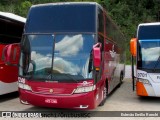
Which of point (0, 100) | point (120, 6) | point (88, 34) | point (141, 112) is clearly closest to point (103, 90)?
point (141, 112)

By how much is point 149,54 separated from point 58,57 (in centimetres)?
425

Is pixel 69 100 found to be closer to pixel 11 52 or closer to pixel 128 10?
pixel 11 52

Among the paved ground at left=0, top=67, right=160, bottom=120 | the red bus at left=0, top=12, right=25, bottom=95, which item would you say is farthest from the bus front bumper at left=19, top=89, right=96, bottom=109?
the red bus at left=0, top=12, right=25, bottom=95

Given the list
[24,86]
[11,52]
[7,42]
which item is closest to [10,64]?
[7,42]

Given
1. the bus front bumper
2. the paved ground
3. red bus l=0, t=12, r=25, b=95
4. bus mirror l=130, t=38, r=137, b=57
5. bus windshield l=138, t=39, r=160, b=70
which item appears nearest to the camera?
the bus front bumper

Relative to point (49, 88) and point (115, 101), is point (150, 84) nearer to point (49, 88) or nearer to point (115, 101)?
point (115, 101)

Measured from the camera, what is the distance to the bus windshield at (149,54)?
12211 millimetres

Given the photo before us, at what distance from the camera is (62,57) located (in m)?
9.42

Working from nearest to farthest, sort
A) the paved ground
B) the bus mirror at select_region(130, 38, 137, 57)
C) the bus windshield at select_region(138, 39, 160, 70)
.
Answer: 1. the paved ground
2. the bus mirror at select_region(130, 38, 137, 57)
3. the bus windshield at select_region(138, 39, 160, 70)

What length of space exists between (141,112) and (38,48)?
3.79 m

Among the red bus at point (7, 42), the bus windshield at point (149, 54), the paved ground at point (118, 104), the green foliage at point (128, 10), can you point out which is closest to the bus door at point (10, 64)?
the red bus at point (7, 42)

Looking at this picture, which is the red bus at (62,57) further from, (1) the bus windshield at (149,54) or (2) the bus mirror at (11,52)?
(1) the bus windshield at (149,54)

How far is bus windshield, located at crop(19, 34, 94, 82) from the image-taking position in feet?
30.4

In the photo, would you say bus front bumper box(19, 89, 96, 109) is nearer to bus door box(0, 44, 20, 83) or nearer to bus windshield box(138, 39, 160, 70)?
bus door box(0, 44, 20, 83)
